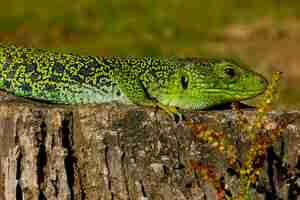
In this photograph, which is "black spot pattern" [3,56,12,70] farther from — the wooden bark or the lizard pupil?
the lizard pupil

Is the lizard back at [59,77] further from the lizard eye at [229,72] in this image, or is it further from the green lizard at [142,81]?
the lizard eye at [229,72]

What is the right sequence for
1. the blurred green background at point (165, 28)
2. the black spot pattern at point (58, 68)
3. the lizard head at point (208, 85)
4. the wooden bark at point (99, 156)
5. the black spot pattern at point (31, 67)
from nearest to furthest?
1. the wooden bark at point (99, 156)
2. the lizard head at point (208, 85)
3. the black spot pattern at point (58, 68)
4. the black spot pattern at point (31, 67)
5. the blurred green background at point (165, 28)

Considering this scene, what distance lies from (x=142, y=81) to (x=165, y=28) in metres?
13.1

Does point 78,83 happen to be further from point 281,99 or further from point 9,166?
point 281,99

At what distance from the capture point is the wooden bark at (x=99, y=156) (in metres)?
5.45

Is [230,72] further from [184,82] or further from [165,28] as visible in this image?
[165,28]

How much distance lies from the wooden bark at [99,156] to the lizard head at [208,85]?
574 millimetres

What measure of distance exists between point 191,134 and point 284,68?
10609 mm

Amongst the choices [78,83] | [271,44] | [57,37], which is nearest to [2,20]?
[57,37]

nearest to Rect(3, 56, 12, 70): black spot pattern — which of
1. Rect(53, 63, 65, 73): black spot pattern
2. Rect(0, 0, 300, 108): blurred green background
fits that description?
Rect(53, 63, 65, 73): black spot pattern

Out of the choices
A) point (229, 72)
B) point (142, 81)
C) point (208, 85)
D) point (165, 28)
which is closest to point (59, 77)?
point (142, 81)

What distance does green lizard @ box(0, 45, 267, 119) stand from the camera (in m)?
6.13

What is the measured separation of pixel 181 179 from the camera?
554 centimetres

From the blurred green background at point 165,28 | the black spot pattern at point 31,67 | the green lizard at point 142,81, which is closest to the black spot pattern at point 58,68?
the green lizard at point 142,81
